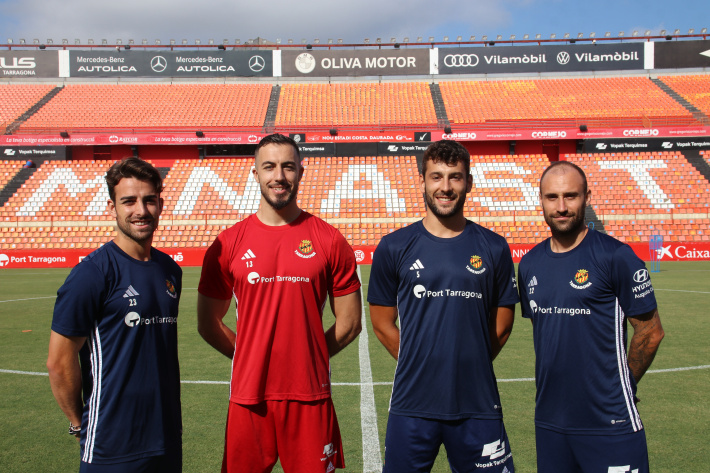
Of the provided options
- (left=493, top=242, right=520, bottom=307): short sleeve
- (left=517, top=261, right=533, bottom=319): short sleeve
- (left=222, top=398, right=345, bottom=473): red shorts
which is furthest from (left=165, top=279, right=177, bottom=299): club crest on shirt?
(left=517, top=261, right=533, bottom=319): short sleeve

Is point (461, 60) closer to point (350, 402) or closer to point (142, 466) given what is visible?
point (350, 402)

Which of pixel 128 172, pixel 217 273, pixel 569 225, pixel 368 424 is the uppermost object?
pixel 128 172

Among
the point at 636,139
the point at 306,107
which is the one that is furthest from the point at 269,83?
the point at 636,139

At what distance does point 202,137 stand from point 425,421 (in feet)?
98.4

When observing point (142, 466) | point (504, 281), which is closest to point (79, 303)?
point (142, 466)

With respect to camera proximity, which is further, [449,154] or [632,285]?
[449,154]

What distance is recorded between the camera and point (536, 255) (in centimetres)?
321

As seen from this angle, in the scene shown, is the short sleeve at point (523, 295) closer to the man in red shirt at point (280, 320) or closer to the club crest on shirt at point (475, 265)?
the club crest on shirt at point (475, 265)

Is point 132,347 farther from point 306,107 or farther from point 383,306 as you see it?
point 306,107

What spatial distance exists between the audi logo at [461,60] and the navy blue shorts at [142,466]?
3832 cm

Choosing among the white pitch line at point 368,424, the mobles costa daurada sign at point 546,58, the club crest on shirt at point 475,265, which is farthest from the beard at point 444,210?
the mobles costa daurada sign at point 546,58

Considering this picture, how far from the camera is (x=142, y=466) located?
2684mm

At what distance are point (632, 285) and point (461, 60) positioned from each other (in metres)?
37.6

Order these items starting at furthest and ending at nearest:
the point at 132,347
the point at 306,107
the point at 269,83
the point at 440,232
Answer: the point at 269,83 → the point at 306,107 → the point at 440,232 → the point at 132,347
